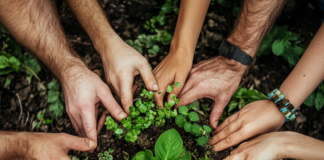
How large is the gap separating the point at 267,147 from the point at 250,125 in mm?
267

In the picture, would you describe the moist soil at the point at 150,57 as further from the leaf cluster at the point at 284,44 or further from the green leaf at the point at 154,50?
the leaf cluster at the point at 284,44

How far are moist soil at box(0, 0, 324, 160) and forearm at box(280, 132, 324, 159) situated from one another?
82 cm

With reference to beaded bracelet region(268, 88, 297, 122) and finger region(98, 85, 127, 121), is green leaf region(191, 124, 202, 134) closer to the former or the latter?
finger region(98, 85, 127, 121)

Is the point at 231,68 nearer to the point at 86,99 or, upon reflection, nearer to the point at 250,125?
the point at 250,125

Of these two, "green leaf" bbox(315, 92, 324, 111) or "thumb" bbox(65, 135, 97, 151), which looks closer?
"thumb" bbox(65, 135, 97, 151)

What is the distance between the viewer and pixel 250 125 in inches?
76.0

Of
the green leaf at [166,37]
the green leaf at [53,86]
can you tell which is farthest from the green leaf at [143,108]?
the green leaf at [53,86]

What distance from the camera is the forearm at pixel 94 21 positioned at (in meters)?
2.19

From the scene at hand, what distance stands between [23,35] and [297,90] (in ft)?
9.36

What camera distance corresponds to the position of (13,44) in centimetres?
274

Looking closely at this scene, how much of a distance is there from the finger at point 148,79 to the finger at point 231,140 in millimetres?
832

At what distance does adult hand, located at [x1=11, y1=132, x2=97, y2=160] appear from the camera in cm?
169

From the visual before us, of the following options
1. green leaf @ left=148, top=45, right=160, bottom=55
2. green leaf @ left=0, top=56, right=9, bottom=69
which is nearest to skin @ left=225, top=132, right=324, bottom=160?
green leaf @ left=148, top=45, right=160, bottom=55

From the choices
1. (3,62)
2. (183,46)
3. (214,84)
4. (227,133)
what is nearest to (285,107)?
(227,133)
